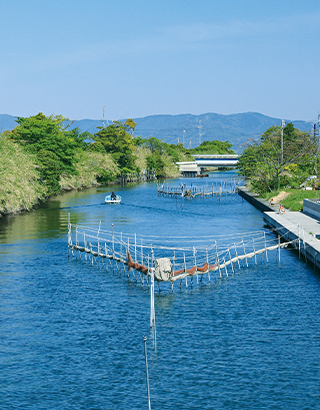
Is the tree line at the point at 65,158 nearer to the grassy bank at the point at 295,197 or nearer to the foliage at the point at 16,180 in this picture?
the foliage at the point at 16,180

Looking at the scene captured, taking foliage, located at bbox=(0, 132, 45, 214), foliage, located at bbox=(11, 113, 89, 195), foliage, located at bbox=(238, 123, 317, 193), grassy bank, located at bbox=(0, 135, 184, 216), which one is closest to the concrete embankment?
foliage, located at bbox=(238, 123, 317, 193)

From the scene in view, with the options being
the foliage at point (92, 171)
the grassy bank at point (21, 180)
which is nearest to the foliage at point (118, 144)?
the foliage at point (92, 171)

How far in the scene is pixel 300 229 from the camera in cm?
4856

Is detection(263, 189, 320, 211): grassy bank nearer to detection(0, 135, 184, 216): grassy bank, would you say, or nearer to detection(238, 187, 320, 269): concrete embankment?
detection(238, 187, 320, 269): concrete embankment

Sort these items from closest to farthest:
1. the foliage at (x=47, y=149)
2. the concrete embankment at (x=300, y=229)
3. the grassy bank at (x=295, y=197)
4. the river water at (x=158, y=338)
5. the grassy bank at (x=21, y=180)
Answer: the river water at (x=158, y=338) → the concrete embankment at (x=300, y=229) → the grassy bank at (x=295, y=197) → the grassy bank at (x=21, y=180) → the foliage at (x=47, y=149)

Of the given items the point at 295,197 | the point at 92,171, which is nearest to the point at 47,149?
the point at 92,171

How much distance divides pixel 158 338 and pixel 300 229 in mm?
26638

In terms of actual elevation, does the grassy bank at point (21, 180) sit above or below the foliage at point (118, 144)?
below

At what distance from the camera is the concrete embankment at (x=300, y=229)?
41094 millimetres

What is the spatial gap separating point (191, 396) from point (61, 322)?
10149 millimetres

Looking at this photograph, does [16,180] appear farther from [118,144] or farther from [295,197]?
[118,144]

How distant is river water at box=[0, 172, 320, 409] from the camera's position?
1992cm

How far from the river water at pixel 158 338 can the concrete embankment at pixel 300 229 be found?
41.8 inches

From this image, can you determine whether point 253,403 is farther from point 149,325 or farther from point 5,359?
point 5,359
